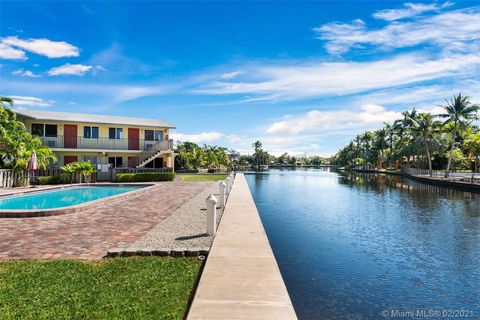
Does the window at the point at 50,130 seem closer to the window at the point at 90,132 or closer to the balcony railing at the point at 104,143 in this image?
the balcony railing at the point at 104,143

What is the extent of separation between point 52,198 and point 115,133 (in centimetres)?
1513

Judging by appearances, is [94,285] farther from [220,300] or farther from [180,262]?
[220,300]

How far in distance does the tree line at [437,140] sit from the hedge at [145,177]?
34.8 meters

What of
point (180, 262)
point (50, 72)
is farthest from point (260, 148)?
point (180, 262)

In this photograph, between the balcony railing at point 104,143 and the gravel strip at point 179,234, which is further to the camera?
the balcony railing at point 104,143

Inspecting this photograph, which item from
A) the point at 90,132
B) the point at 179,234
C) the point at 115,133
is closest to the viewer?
the point at 179,234

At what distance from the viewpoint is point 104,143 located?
31.3 metres

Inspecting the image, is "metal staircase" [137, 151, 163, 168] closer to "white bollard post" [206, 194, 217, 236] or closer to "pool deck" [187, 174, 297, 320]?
"white bollard post" [206, 194, 217, 236]

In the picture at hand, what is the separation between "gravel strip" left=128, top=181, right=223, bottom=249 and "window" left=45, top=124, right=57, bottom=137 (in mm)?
23243

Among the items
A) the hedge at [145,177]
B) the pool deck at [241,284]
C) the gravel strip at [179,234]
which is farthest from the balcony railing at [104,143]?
the pool deck at [241,284]

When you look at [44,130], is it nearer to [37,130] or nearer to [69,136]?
[37,130]

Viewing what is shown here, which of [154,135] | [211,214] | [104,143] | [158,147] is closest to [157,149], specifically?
[158,147]

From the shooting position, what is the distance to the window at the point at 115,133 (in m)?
32.5

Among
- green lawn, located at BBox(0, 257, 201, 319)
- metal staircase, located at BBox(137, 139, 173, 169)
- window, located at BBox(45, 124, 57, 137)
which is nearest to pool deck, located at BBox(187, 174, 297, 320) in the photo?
green lawn, located at BBox(0, 257, 201, 319)
